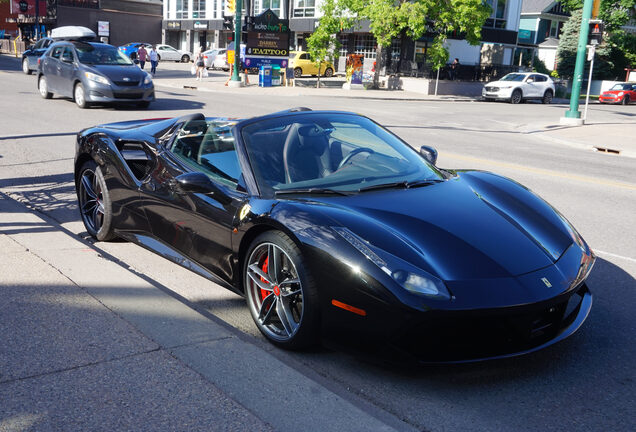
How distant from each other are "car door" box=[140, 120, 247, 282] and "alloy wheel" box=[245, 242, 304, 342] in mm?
283

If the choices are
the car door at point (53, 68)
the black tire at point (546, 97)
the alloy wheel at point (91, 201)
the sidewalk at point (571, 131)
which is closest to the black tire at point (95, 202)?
the alloy wheel at point (91, 201)

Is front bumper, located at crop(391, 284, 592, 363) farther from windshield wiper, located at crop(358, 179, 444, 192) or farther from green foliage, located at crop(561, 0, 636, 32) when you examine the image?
green foliage, located at crop(561, 0, 636, 32)

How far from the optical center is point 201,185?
426 centimetres

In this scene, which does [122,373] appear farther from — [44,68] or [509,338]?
[44,68]

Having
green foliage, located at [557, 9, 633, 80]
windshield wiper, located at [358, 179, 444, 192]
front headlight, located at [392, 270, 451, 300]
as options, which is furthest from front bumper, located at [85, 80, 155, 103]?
green foliage, located at [557, 9, 633, 80]

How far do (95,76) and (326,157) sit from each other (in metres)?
15.0

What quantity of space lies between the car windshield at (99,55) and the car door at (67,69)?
0.24 meters

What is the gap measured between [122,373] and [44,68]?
751 inches

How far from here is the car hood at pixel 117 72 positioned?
58.3ft

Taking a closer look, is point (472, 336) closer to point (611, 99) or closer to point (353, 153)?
point (353, 153)

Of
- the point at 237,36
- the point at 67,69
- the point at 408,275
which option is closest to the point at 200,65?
the point at 237,36

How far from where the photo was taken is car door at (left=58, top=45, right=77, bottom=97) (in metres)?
18.4

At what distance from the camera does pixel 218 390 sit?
307 centimetres

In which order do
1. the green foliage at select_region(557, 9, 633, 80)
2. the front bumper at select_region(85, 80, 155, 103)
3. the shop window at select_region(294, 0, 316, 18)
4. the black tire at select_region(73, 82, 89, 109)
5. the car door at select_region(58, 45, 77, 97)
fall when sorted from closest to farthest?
the front bumper at select_region(85, 80, 155, 103), the black tire at select_region(73, 82, 89, 109), the car door at select_region(58, 45, 77, 97), the green foliage at select_region(557, 9, 633, 80), the shop window at select_region(294, 0, 316, 18)
